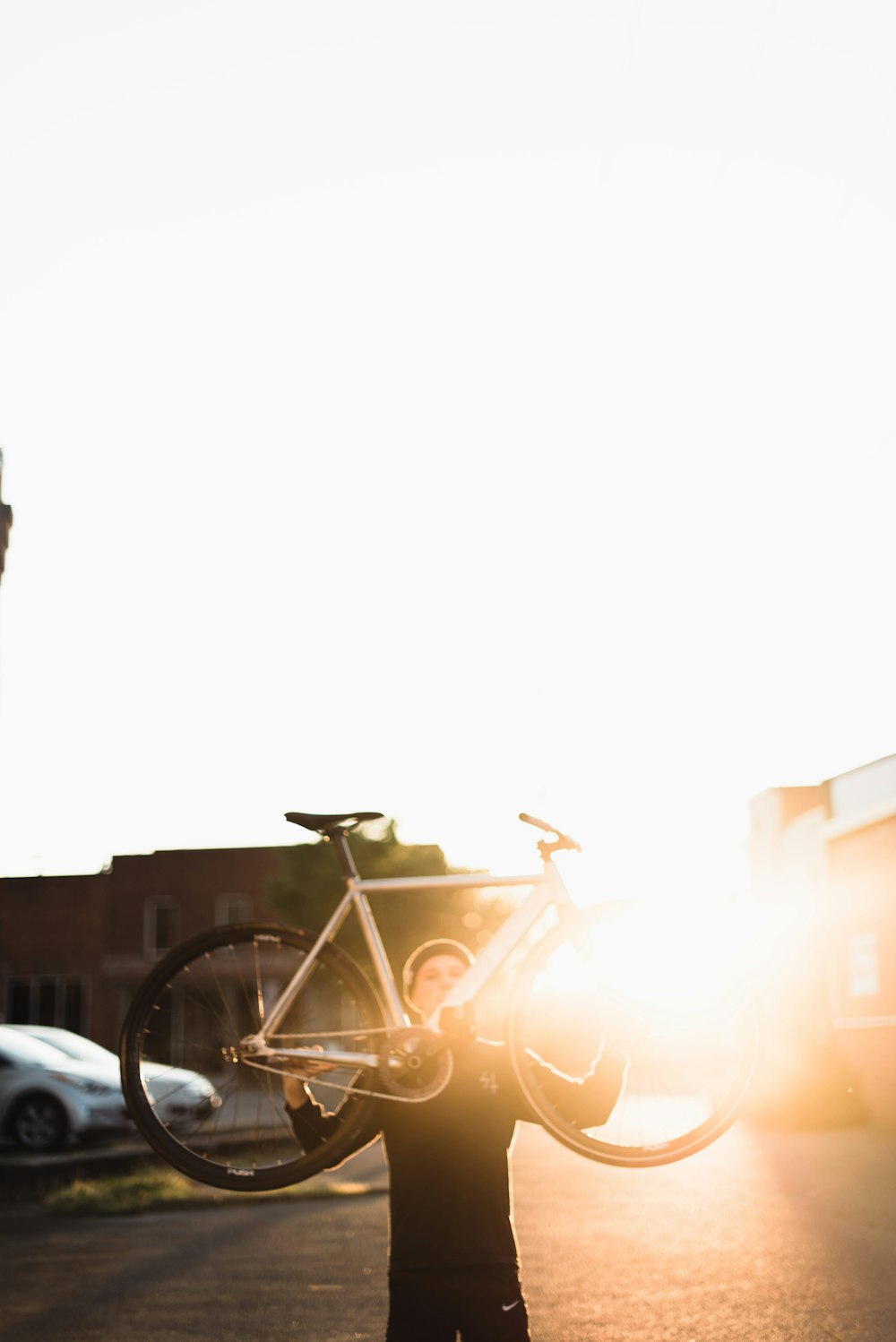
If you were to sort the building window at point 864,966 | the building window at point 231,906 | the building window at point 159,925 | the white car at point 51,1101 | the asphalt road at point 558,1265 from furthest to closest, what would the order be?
the building window at point 159,925, the building window at point 231,906, the building window at point 864,966, the white car at point 51,1101, the asphalt road at point 558,1265

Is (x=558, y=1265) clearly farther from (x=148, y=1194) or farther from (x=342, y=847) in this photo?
(x=342, y=847)

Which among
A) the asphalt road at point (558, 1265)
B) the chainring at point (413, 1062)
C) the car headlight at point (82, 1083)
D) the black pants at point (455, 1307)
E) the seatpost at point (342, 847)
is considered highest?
the seatpost at point (342, 847)

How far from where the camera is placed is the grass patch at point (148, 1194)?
1616 centimetres

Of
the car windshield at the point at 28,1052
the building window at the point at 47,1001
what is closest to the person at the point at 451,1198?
the car windshield at the point at 28,1052

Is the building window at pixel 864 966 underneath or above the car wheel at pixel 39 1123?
above

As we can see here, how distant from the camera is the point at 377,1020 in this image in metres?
5.07

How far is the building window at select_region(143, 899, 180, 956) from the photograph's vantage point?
61.9 meters

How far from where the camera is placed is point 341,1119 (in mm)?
5203

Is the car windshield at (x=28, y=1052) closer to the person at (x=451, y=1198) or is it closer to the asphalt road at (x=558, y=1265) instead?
the asphalt road at (x=558, y=1265)

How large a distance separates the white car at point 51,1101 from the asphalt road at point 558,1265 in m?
3.47

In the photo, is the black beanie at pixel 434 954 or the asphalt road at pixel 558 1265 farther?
the asphalt road at pixel 558 1265

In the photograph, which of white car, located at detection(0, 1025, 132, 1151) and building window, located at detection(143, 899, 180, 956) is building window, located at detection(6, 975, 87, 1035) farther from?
white car, located at detection(0, 1025, 132, 1151)

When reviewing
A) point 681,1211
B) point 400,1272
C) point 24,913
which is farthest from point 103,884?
point 400,1272

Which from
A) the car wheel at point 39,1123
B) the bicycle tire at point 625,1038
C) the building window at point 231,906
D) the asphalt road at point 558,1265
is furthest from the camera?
the building window at point 231,906
